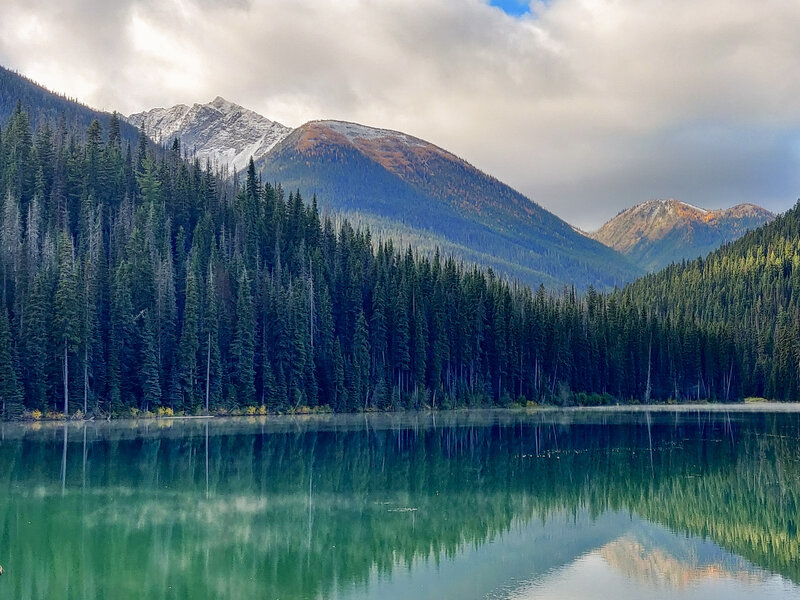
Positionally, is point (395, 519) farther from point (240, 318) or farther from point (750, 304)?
point (750, 304)

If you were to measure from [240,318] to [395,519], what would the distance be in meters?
62.0

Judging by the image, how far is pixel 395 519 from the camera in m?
29.5

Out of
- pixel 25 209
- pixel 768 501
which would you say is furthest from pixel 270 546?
pixel 25 209

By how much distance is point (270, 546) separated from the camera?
25.3 meters

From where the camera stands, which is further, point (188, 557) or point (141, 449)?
point (141, 449)

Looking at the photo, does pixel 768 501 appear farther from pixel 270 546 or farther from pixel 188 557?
pixel 188 557

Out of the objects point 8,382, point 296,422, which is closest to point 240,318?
point 296,422

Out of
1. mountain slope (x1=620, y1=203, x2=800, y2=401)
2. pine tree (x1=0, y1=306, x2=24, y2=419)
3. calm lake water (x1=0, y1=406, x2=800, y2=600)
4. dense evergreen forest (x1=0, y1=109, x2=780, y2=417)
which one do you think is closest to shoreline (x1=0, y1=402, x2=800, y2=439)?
pine tree (x1=0, y1=306, x2=24, y2=419)

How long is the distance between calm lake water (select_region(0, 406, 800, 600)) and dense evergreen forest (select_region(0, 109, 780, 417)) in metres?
24.9

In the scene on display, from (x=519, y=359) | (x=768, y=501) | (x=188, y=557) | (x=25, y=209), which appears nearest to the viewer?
(x=188, y=557)

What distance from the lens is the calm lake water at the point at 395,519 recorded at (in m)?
22.0

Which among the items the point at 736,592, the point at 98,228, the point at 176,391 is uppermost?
the point at 98,228

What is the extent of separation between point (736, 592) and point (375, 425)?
2063 inches

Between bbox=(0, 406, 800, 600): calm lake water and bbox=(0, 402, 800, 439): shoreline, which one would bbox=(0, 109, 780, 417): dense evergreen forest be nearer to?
bbox=(0, 402, 800, 439): shoreline
